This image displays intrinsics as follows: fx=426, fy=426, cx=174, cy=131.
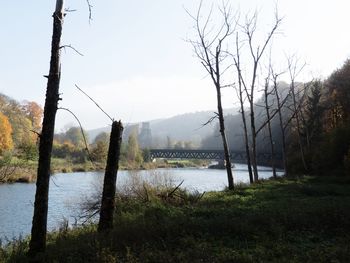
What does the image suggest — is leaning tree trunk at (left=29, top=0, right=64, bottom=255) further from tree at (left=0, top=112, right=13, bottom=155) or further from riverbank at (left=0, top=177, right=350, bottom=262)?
tree at (left=0, top=112, right=13, bottom=155)

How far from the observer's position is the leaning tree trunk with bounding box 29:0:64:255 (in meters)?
9.12

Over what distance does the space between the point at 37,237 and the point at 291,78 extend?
3501cm

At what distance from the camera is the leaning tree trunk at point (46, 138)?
9.12 metres

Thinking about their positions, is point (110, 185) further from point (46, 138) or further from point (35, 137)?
point (35, 137)

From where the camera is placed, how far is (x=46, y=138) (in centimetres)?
912

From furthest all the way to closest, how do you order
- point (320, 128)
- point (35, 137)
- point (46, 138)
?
point (35, 137) → point (320, 128) → point (46, 138)

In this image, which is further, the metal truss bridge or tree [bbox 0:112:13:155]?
the metal truss bridge

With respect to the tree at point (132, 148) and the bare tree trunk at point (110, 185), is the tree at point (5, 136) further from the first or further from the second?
the bare tree trunk at point (110, 185)

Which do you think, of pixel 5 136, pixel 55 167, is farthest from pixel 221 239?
pixel 55 167

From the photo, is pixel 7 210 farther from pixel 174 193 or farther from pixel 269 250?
pixel 269 250

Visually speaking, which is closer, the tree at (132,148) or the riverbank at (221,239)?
the riverbank at (221,239)

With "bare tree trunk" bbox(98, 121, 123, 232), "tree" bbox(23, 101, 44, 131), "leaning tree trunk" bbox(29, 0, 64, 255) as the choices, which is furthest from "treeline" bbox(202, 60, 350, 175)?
"tree" bbox(23, 101, 44, 131)

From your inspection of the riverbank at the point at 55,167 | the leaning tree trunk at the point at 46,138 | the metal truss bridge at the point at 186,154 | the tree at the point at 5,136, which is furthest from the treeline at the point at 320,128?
the metal truss bridge at the point at 186,154

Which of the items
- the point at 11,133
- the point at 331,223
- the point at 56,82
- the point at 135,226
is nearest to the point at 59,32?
the point at 56,82
